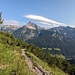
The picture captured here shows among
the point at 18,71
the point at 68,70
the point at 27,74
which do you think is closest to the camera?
the point at 18,71

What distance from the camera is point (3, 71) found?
30.6 metres

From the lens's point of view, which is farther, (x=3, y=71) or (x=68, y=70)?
(x=68, y=70)

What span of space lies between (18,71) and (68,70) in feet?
161

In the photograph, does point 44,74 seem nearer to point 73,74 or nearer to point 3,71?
point 3,71

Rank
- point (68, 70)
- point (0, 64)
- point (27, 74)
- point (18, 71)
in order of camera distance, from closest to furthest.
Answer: point (18, 71)
point (27, 74)
point (0, 64)
point (68, 70)

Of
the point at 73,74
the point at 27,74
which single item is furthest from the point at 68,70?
the point at 27,74

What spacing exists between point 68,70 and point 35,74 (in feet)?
140

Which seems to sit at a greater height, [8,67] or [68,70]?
[8,67]

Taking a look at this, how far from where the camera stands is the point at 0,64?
3459 cm

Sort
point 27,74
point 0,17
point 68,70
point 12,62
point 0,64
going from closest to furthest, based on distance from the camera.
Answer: point 27,74
point 0,64
point 12,62
point 68,70
point 0,17

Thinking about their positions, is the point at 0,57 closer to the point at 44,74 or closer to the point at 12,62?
the point at 12,62

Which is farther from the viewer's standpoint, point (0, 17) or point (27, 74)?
point (0, 17)

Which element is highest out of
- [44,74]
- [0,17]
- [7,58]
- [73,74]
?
[0,17]

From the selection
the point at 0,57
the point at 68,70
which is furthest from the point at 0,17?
the point at 0,57
